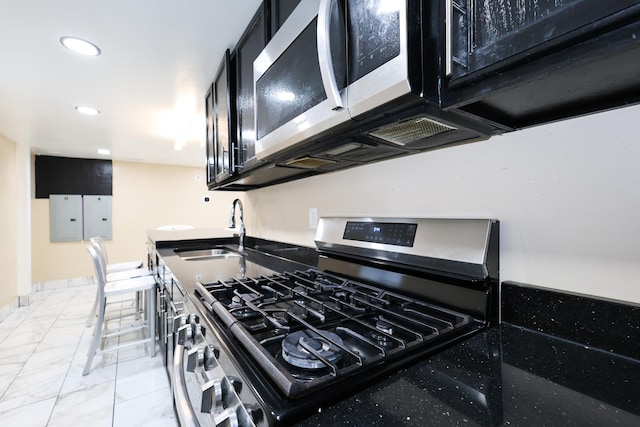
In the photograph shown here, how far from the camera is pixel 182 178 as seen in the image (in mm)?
5625

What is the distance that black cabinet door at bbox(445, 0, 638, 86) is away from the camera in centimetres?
36

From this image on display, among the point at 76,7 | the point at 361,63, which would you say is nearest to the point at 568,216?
the point at 361,63

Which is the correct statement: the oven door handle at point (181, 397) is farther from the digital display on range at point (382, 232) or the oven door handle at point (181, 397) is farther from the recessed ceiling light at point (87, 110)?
the recessed ceiling light at point (87, 110)

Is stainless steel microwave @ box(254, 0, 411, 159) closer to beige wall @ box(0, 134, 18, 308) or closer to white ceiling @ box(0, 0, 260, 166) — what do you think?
white ceiling @ box(0, 0, 260, 166)

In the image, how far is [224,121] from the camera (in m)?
1.81

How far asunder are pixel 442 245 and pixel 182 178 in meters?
5.79

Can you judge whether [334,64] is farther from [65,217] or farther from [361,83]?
[65,217]

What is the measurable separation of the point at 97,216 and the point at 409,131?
5.78 m

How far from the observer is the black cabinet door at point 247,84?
52.3 inches

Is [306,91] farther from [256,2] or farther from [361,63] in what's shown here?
[256,2]

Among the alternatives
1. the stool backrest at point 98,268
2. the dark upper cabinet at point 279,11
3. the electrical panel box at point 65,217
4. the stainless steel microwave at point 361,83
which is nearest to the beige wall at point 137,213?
the electrical panel box at point 65,217

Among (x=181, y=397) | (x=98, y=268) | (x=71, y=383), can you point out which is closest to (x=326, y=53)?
(x=181, y=397)

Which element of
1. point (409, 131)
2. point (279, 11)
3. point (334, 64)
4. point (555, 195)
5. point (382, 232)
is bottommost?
point (382, 232)

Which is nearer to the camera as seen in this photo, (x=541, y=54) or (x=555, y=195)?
(x=541, y=54)
